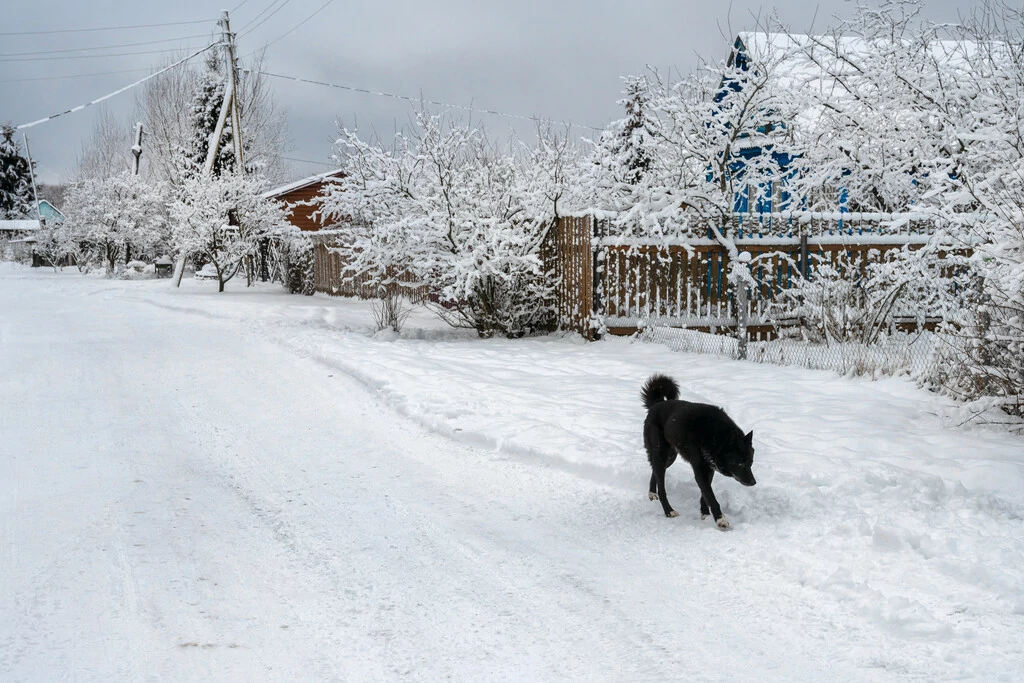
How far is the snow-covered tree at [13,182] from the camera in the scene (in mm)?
79438

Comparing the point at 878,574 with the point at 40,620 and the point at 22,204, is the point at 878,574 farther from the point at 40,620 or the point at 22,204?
the point at 22,204

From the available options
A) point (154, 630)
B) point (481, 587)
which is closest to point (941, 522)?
point (481, 587)

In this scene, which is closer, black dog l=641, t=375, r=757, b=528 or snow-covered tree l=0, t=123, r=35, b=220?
black dog l=641, t=375, r=757, b=528

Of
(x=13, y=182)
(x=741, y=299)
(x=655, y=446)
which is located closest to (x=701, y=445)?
(x=655, y=446)

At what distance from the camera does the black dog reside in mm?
4699

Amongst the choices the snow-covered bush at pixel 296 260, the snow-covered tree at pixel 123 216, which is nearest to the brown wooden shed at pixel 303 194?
the snow-covered tree at pixel 123 216

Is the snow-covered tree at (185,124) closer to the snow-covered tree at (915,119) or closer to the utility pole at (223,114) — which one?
the utility pole at (223,114)

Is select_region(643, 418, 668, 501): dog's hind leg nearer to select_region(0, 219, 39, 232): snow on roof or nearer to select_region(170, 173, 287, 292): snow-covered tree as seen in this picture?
select_region(170, 173, 287, 292): snow-covered tree

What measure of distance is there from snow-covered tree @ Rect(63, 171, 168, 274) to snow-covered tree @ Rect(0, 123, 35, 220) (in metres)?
41.9

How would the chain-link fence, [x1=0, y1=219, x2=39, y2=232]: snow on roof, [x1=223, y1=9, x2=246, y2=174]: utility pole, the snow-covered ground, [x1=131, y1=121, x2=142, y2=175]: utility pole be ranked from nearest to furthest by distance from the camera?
1. the snow-covered ground
2. the chain-link fence
3. [x1=223, y1=9, x2=246, y2=174]: utility pole
4. [x1=131, y1=121, x2=142, y2=175]: utility pole
5. [x1=0, y1=219, x2=39, y2=232]: snow on roof

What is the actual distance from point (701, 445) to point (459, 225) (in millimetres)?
8828

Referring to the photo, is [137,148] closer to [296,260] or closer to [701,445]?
[296,260]

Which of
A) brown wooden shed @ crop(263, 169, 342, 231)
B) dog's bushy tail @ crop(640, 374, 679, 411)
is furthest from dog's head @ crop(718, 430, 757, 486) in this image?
brown wooden shed @ crop(263, 169, 342, 231)

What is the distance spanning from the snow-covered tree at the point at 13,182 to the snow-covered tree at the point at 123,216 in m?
41.9
